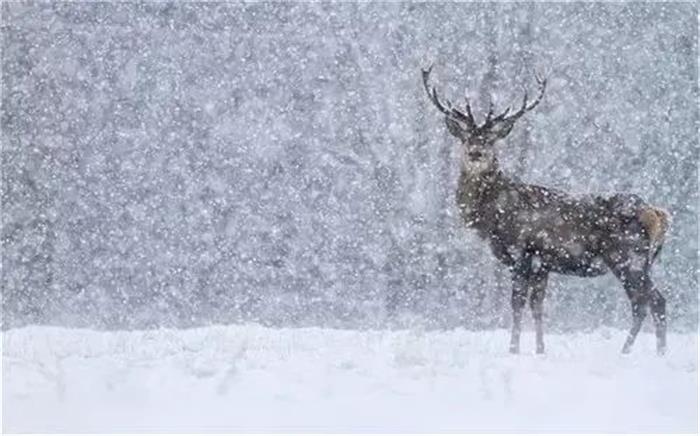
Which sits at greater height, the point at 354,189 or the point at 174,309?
the point at 354,189

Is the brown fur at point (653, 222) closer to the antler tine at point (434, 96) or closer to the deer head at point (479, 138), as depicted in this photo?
the deer head at point (479, 138)

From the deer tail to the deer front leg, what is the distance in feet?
3.78

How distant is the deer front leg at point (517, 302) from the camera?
1127cm

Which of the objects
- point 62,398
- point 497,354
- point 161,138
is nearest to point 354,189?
point 161,138

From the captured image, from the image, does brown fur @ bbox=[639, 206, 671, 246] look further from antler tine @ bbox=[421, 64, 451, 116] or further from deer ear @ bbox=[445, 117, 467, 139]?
antler tine @ bbox=[421, 64, 451, 116]

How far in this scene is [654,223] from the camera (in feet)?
37.8

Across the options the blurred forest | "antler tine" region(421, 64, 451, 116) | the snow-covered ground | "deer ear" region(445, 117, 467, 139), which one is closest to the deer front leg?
the snow-covered ground

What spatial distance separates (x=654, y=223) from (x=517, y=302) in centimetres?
142

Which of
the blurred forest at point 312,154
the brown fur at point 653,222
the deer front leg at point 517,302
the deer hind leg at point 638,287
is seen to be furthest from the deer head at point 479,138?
the blurred forest at point 312,154

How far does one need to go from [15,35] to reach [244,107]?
8.24 ft

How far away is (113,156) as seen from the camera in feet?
44.9

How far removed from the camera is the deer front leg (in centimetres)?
1127

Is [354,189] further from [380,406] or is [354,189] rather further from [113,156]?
[380,406]

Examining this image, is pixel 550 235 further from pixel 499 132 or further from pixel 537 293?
pixel 499 132
